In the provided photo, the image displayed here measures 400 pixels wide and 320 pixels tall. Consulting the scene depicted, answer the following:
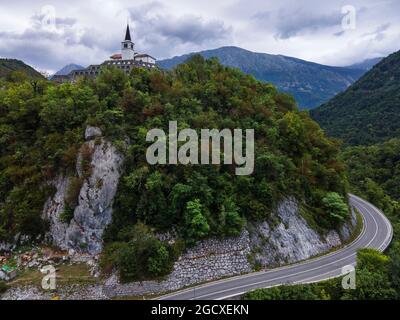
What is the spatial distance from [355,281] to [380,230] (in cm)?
1770

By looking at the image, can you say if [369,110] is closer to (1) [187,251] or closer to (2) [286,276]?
(2) [286,276]

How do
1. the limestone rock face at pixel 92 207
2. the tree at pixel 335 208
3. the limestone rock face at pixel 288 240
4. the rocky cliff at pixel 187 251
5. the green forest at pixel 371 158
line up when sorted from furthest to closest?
1. the tree at pixel 335 208
2. the limestone rock face at pixel 288 240
3. the limestone rock face at pixel 92 207
4. the rocky cliff at pixel 187 251
5. the green forest at pixel 371 158

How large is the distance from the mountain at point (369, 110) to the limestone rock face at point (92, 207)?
9155 cm

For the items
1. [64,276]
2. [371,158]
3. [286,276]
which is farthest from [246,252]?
[371,158]

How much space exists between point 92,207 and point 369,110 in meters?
119

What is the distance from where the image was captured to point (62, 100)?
33812 millimetres

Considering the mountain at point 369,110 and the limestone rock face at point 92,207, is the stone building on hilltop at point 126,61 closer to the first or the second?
the limestone rock face at point 92,207

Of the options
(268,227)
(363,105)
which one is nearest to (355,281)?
(268,227)

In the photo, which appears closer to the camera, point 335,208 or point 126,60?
point 335,208

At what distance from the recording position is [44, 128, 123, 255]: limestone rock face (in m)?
28.3

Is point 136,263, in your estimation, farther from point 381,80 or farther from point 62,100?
point 381,80

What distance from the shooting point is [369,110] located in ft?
394

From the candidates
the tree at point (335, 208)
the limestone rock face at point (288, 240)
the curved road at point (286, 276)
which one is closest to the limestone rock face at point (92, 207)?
the curved road at point (286, 276)

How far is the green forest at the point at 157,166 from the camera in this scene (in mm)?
27625
